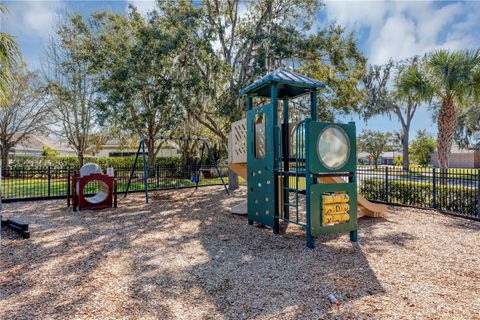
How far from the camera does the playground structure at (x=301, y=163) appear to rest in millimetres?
4375

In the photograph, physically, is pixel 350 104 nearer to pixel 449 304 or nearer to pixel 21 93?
pixel 449 304

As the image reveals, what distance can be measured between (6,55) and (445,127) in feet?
40.2

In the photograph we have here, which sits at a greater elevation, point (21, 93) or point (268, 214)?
point (21, 93)

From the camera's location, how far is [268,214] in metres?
5.32

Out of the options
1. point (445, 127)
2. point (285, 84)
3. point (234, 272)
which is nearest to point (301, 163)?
point (285, 84)

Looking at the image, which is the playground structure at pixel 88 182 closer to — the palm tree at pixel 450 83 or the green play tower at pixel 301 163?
the green play tower at pixel 301 163

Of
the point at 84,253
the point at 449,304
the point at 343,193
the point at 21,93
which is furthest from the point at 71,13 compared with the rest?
the point at 449,304

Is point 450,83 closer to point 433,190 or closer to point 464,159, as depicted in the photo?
point 433,190

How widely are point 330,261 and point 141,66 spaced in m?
8.27

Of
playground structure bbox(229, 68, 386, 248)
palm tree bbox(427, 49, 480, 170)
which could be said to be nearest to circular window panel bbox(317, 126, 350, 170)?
playground structure bbox(229, 68, 386, 248)

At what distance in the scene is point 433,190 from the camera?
23.6ft

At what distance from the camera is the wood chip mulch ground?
8.45 ft

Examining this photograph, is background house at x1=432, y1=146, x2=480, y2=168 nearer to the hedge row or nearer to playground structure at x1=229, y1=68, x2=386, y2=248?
the hedge row

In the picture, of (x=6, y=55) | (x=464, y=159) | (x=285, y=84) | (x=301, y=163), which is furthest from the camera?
(x=464, y=159)
